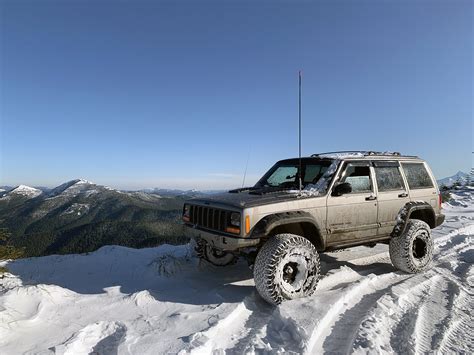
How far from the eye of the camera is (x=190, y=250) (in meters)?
6.89

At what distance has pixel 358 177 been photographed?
5629 mm

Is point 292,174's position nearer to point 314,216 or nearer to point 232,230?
point 314,216

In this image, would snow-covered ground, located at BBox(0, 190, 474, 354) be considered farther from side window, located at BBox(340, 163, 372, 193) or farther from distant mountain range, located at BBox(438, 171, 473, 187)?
distant mountain range, located at BBox(438, 171, 473, 187)

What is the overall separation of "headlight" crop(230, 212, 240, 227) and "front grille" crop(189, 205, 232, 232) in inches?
3.0

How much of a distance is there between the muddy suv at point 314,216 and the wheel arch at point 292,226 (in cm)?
1

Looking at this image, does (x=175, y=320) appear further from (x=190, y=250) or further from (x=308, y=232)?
(x=190, y=250)

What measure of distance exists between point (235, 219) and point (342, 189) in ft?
6.32

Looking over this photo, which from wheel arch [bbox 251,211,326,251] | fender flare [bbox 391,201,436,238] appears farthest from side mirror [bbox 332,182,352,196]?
fender flare [bbox 391,201,436,238]

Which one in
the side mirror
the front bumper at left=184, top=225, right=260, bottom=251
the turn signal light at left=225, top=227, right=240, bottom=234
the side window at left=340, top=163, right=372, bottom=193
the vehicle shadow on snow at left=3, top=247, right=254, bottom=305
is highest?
the side window at left=340, top=163, right=372, bottom=193

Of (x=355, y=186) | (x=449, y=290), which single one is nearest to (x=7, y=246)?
(x=355, y=186)

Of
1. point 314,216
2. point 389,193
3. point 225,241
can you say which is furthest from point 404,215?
point 225,241

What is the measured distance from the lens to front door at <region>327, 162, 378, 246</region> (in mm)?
5137

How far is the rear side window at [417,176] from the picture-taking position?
627 centimetres

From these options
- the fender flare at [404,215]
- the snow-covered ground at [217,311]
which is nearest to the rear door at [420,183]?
the fender flare at [404,215]
